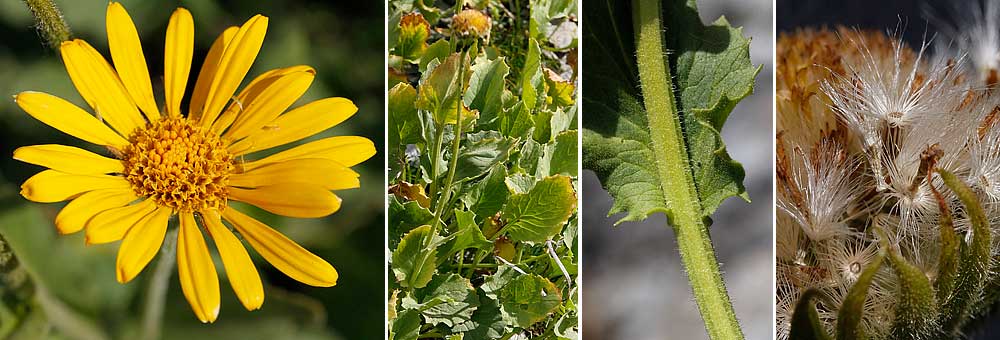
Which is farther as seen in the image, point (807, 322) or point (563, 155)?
point (563, 155)

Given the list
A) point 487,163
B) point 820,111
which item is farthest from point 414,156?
point 820,111

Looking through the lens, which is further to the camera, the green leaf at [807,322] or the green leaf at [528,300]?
the green leaf at [528,300]

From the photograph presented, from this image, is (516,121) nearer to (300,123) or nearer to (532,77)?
(532,77)

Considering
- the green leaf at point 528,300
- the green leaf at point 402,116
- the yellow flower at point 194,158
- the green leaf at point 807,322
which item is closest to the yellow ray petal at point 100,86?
the yellow flower at point 194,158

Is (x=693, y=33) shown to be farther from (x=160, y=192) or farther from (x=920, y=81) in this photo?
(x=160, y=192)

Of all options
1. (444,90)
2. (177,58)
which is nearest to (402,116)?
(444,90)

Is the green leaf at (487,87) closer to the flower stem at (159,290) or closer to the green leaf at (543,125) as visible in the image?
the green leaf at (543,125)

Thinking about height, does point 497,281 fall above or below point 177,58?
below


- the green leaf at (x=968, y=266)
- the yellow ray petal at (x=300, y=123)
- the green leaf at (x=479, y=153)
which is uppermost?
the yellow ray petal at (x=300, y=123)
